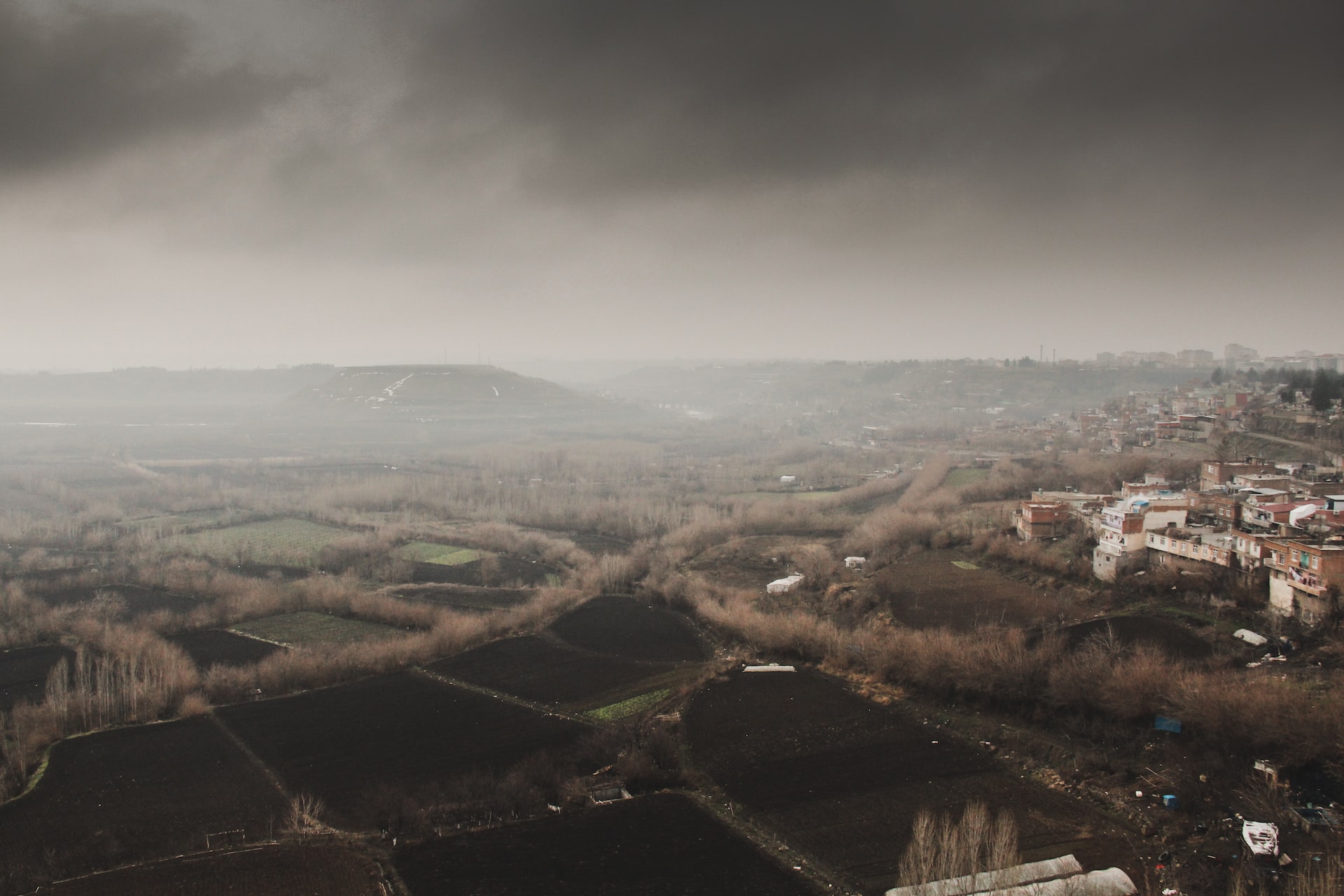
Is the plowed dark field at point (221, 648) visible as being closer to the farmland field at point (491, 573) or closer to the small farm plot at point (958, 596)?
the farmland field at point (491, 573)

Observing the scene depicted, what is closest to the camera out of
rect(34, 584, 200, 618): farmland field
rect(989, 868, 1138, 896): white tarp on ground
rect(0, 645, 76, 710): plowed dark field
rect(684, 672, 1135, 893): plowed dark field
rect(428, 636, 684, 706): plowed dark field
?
rect(989, 868, 1138, 896): white tarp on ground

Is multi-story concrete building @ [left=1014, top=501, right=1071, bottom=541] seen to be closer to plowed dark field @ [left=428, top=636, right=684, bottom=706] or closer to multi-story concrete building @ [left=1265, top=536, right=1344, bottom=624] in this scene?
multi-story concrete building @ [left=1265, top=536, right=1344, bottom=624]

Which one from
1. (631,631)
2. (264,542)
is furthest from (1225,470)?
(264,542)

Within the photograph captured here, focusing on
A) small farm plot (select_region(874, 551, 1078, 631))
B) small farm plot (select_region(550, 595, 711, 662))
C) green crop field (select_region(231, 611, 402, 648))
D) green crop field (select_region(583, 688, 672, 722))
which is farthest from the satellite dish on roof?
green crop field (select_region(231, 611, 402, 648))

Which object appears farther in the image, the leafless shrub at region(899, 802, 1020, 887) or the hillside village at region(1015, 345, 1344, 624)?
the hillside village at region(1015, 345, 1344, 624)

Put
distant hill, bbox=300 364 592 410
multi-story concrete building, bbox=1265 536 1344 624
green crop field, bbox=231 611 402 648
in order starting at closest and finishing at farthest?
multi-story concrete building, bbox=1265 536 1344 624 → green crop field, bbox=231 611 402 648 → distant hill, bbox=300 364 592 410

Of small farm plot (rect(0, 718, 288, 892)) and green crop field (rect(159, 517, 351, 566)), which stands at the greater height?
small farm plot (rect(0, 718, 288, 892))

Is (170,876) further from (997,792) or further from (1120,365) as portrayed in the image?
(1120,365)
